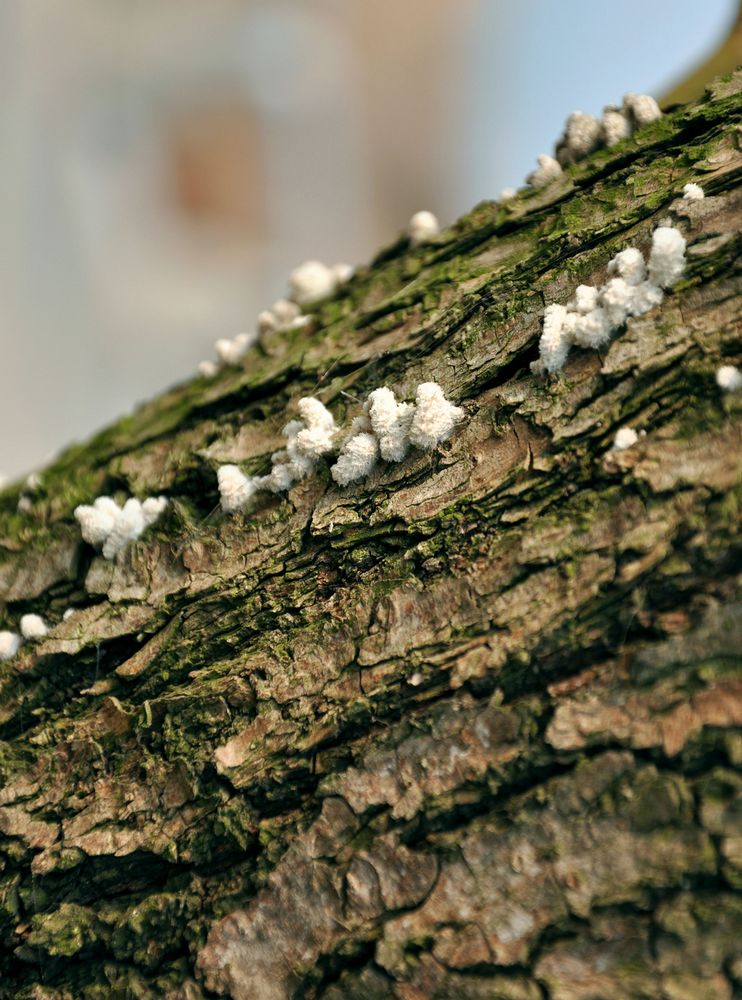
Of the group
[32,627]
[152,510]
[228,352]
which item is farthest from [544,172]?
[32,627]

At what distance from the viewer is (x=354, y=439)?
271cm

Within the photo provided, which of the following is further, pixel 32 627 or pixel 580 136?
pixel 580 136

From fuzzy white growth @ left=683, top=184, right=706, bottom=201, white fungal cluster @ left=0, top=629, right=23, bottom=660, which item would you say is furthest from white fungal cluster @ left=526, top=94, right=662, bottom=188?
white fungal cluster @ left=0, top=629, right=23, bottom=660

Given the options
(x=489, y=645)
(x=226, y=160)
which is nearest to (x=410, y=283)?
(x=489, y=645)

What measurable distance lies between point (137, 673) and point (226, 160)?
28.2ft

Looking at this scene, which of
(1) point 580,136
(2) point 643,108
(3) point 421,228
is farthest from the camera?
(3) point 421,228

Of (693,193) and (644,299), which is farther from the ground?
(693,193)

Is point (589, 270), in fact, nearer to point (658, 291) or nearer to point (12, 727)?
point (658, 291)

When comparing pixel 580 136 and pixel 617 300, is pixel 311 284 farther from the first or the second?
pixel 617 300

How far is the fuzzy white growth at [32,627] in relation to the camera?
3121 millimetres

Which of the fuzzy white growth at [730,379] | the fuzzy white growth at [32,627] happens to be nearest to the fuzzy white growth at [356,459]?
the fuzzy white growth at [730,379]

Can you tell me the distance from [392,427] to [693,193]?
1233 mm

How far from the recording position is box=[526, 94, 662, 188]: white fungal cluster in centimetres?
307

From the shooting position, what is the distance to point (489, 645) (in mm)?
2271
